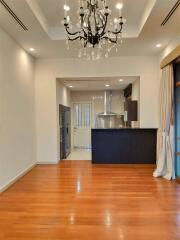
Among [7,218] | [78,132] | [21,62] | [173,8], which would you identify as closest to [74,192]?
[7,218]

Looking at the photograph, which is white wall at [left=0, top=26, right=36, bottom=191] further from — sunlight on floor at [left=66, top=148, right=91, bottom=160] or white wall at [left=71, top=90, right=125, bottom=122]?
white wall at [left=71, top=90, right=125, bottom=122]

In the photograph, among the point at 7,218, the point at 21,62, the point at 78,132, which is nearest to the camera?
the point at 7,218

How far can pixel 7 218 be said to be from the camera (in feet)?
9.57

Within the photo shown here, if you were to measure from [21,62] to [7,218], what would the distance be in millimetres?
3583

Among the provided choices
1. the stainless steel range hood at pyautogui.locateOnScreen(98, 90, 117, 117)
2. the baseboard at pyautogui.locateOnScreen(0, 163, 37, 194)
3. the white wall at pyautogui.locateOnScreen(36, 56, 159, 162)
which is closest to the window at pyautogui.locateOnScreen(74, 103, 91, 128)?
the stainless steel range hood at pyautogui.locateOnScreen(98, 90, 117, 117)

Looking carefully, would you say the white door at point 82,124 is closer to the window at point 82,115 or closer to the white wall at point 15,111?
the window at point 82,115

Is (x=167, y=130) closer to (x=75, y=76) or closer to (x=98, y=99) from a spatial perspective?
(x=75, y=76)

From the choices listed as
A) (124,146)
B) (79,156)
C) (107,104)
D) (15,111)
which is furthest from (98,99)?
(15,111)

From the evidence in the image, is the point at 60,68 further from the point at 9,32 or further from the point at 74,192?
the point at 74,192

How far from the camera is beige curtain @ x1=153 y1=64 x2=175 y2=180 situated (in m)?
4.59

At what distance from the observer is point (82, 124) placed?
395 inches

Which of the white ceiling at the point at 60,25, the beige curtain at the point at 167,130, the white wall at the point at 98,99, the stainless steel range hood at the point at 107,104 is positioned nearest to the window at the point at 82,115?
the white wall at the point at 98,99

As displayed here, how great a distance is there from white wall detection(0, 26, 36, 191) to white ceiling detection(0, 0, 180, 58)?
0.39 metres

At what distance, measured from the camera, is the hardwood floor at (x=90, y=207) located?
254 centimetres
